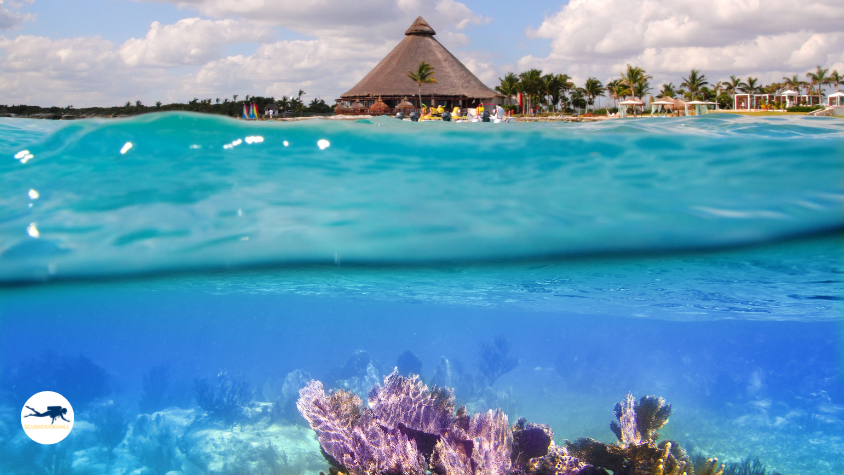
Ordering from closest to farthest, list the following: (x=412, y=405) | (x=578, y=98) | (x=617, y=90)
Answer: (x=412, y=405), (x=617, y=90), (x=578, y=98)

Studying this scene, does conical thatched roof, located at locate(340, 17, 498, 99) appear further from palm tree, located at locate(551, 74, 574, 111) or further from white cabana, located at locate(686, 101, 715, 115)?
white cabana, located at locate(686, 101, 715, 115)

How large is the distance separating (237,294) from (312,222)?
4797 millimetres

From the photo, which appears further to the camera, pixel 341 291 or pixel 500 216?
pixel 341 291

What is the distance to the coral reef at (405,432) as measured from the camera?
5895 millimetres

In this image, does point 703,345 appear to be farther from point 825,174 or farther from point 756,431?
point 825,174

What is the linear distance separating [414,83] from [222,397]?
69.6 m

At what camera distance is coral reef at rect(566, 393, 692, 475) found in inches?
247

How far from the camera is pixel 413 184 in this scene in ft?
22.7

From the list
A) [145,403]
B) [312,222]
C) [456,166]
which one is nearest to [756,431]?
[456,166]

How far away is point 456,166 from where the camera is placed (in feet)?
21.9

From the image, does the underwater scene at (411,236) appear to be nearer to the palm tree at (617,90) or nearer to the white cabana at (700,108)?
the white cabana at (700,108)

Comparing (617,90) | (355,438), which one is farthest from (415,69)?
(355,438)

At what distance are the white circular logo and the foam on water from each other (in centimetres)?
206

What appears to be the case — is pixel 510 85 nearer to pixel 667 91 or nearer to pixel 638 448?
pixel 667 91
